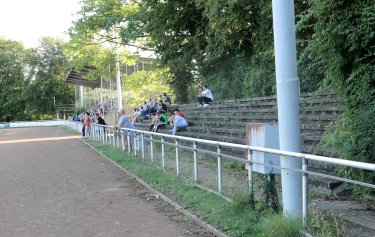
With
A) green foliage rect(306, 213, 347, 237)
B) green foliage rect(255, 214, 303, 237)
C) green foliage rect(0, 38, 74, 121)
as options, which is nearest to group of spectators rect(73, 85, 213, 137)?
green foliage rect(255, 214, 303, 237)

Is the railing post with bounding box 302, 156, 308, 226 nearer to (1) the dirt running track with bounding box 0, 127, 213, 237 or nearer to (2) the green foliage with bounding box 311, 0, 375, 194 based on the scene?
(1) the dirt running track with bounding box 0, 127, 213, 237

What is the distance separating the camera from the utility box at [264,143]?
6.63 metres

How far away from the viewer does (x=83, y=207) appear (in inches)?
356

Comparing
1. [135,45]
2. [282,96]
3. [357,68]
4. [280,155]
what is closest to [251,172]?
[280,155]

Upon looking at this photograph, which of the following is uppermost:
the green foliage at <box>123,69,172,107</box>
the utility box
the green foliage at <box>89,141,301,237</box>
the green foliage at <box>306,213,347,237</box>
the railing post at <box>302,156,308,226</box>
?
the green foliage at <box>123,69,172,107</box>

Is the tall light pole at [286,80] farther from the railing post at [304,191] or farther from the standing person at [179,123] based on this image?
the standing person at [179,123]

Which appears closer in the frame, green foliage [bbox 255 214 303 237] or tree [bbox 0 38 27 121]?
green foliage [bbox 255 214 303 237]

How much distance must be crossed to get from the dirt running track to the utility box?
4.04 ft

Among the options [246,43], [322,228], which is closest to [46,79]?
[246,43]

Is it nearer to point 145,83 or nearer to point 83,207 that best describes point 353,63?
point 83,207

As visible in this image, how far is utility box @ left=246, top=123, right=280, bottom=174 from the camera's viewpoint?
6633 millimetres

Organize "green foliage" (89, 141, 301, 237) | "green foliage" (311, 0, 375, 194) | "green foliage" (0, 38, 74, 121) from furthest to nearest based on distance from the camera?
"green foliage" (0, 38, 74, 121), "green foliage" (311, 0, 375, 194), "green foliage" (89, 141, 301, 237)

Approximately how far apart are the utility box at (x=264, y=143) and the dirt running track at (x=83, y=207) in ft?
4.04

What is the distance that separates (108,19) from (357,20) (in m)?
26.9
